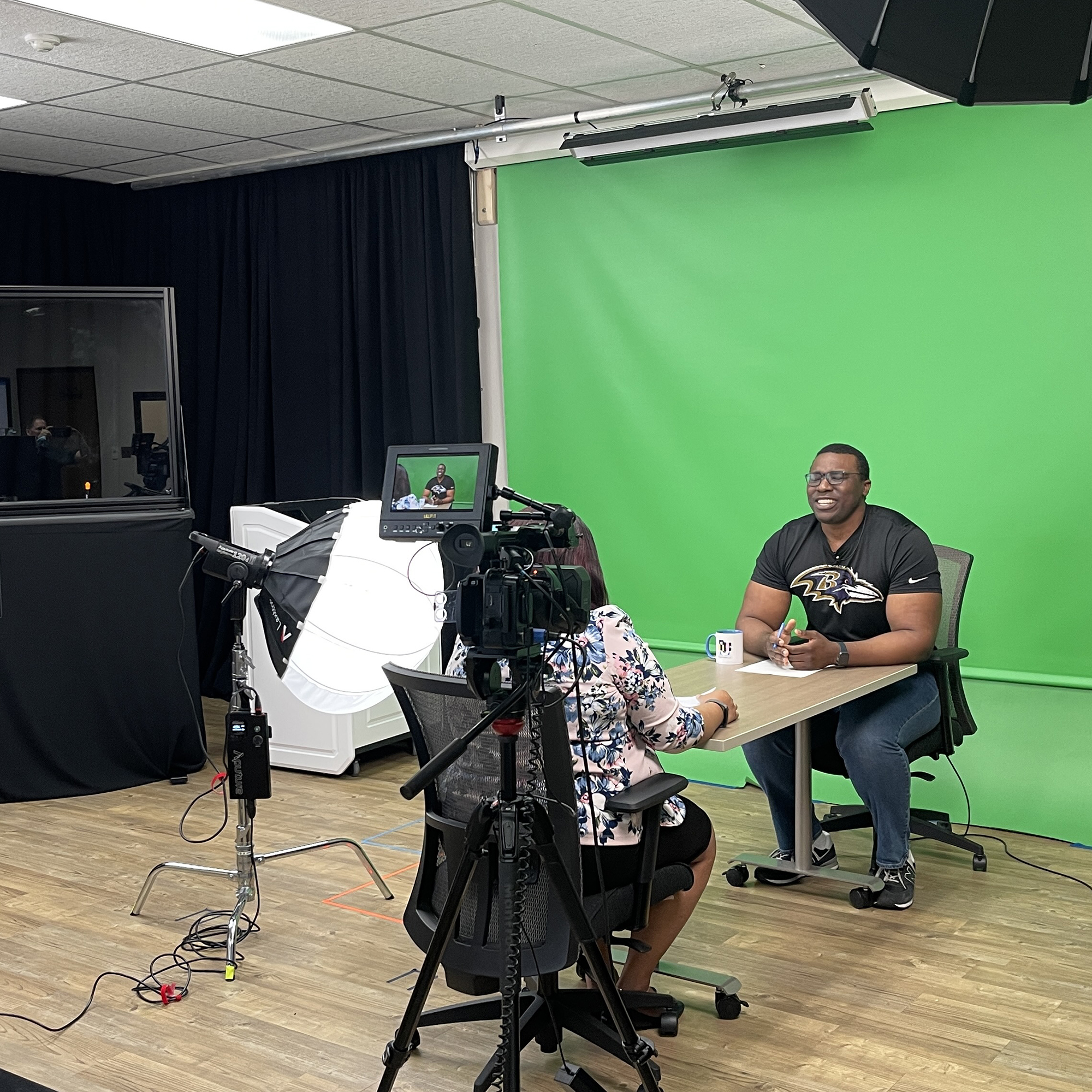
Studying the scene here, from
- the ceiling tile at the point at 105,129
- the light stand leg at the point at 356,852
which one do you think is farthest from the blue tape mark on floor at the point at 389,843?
the ceiling tile at the point at 105,129

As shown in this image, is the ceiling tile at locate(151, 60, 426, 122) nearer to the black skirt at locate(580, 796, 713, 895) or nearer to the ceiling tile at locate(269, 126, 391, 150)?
the ceiling tile at locate(269, 126, 391, 150)

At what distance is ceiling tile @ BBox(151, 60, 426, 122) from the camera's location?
4.38m

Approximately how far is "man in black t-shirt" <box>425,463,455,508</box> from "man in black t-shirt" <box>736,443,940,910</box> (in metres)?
1.03

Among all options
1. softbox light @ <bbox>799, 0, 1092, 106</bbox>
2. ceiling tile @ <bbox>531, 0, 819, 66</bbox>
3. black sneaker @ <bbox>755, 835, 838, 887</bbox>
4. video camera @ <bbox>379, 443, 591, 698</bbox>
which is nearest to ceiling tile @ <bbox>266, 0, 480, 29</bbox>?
ceiling tile @ <bbox>531, 0, 819, 66</bbox>

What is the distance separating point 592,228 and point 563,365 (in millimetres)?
563

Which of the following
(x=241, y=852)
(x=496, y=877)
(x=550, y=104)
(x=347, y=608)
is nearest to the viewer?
(x=496, y=877)

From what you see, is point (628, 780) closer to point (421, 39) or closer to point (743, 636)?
point (743, 636)

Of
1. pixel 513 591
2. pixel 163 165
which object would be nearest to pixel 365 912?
pixel 513 591

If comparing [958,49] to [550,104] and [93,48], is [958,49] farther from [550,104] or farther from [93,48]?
[550,104]

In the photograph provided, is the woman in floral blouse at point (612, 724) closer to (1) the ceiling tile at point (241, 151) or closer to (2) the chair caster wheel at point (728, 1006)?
(2) the chair caster wheel at point (728, 1006)

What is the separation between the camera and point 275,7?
3717 mm

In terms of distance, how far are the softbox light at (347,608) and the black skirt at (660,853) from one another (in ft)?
2.25

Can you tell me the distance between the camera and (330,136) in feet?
18.0

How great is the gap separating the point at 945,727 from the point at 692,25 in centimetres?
225
